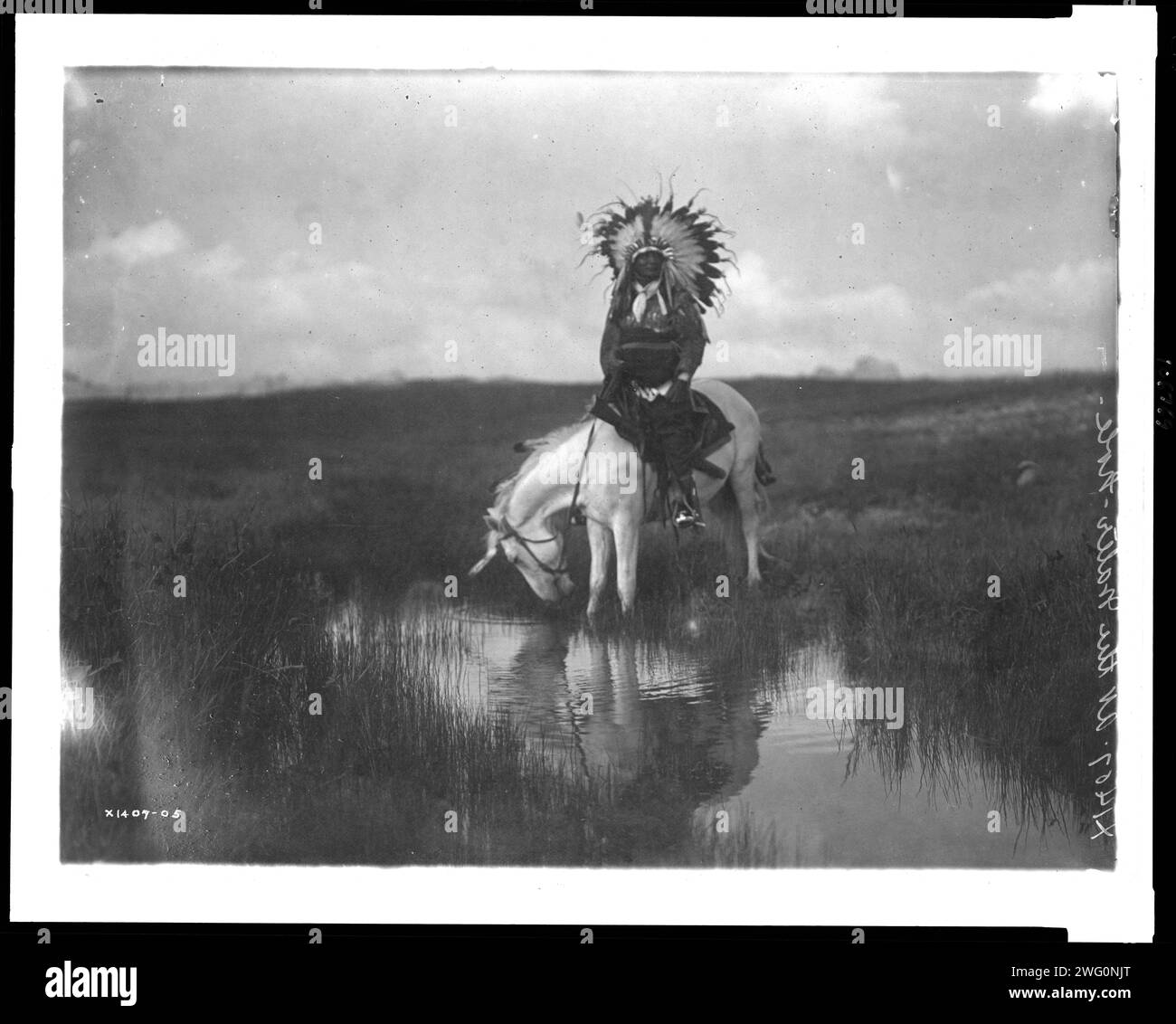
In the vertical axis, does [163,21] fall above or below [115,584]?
above

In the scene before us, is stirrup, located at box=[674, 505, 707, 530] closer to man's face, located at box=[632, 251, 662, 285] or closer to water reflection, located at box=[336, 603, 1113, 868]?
water reflection, located at box=[336, 603, 1113, 868]

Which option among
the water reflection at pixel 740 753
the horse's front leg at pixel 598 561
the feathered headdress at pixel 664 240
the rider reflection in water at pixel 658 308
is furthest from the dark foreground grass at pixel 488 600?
the feathered headdress at pixel 664 240

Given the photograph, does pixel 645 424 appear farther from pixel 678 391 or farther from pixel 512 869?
pixel 512 869

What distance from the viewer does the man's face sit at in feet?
17.0

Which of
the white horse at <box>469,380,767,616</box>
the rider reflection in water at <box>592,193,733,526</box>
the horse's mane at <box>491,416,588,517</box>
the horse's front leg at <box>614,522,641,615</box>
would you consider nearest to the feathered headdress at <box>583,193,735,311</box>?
the rider reflection in water at <box>592,193,733,526</box>

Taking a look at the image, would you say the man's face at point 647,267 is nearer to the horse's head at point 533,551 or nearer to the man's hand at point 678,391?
the man's hand at point 678,391

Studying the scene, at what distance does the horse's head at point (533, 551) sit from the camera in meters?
5.18

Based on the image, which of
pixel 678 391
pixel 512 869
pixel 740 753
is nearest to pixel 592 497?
pixel 678 391

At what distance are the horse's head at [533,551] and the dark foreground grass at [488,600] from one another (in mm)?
86

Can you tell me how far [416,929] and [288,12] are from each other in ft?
14.2
